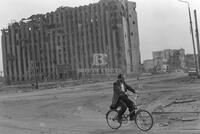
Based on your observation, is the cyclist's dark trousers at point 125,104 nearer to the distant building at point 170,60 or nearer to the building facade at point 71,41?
the building facade at point 71,41

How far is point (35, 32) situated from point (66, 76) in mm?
14038

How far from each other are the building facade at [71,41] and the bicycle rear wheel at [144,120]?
64043 millimetres

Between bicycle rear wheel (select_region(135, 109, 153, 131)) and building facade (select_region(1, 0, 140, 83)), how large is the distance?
6404 centimetres

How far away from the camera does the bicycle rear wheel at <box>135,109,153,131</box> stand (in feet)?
35.5

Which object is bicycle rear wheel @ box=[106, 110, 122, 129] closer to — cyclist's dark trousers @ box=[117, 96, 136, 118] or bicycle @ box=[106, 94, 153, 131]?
bicycle @ box=[106, 94, 153, 131]

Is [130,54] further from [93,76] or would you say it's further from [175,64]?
[175,64]

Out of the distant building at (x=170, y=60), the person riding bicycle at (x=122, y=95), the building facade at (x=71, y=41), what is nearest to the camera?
the person riding bicycle at (x=122, y=95)

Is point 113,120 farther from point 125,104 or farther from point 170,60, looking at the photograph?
point 170,60

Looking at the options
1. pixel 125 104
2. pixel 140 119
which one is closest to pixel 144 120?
pixel 140 119

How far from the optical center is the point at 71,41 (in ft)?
274

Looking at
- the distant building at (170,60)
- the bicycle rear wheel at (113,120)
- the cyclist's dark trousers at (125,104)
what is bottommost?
the bicycle rear wheel at (113,120)

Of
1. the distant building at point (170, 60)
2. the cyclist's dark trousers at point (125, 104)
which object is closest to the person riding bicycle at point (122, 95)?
the cyclist's dark trousers at point (125, 104)

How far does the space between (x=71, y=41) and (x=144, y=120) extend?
73.1 meters

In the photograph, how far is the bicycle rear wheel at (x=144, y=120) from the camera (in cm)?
1081
